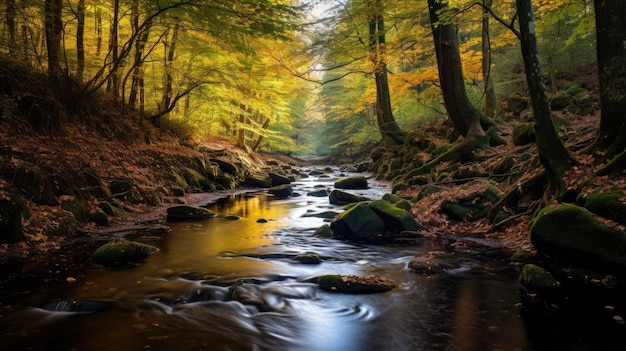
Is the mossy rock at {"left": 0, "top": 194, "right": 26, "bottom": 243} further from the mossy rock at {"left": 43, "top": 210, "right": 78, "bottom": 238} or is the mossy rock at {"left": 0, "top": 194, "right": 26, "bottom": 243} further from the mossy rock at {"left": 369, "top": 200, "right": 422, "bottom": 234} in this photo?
the mossy rock at {"left": 369, "top": 200, "right": 422, "bottom": 234}

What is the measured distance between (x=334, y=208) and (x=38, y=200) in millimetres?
7639

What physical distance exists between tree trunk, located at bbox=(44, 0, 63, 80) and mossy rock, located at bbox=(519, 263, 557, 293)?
1148 centimetres

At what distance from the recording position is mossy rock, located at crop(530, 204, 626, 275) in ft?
14.8

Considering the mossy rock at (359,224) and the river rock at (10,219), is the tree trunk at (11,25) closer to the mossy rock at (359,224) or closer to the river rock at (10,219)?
the river rock at (10,219)

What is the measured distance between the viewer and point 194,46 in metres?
13.7

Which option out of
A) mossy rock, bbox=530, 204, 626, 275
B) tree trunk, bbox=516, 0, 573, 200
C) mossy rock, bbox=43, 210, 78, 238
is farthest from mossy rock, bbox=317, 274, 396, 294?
mossy rock, bbox=43, 210, 78, 238

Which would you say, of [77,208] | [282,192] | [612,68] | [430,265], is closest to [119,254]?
[77,208]

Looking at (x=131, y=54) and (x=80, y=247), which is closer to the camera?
(x=80, y=247)

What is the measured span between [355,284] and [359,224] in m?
3.29

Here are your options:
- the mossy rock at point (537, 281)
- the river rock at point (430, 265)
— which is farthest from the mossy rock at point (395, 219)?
the mossy rock at point (537, 281)

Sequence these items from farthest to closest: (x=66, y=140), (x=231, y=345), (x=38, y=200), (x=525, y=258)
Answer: (x=66, y=140), (x=38, y=200), (x=525, y=258), (x=231, y=345)

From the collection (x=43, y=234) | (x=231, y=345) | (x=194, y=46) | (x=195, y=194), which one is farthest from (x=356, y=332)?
(x=194, y=46)

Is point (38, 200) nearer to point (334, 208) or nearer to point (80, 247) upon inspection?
point (80, 247)

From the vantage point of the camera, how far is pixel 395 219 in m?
8.31
